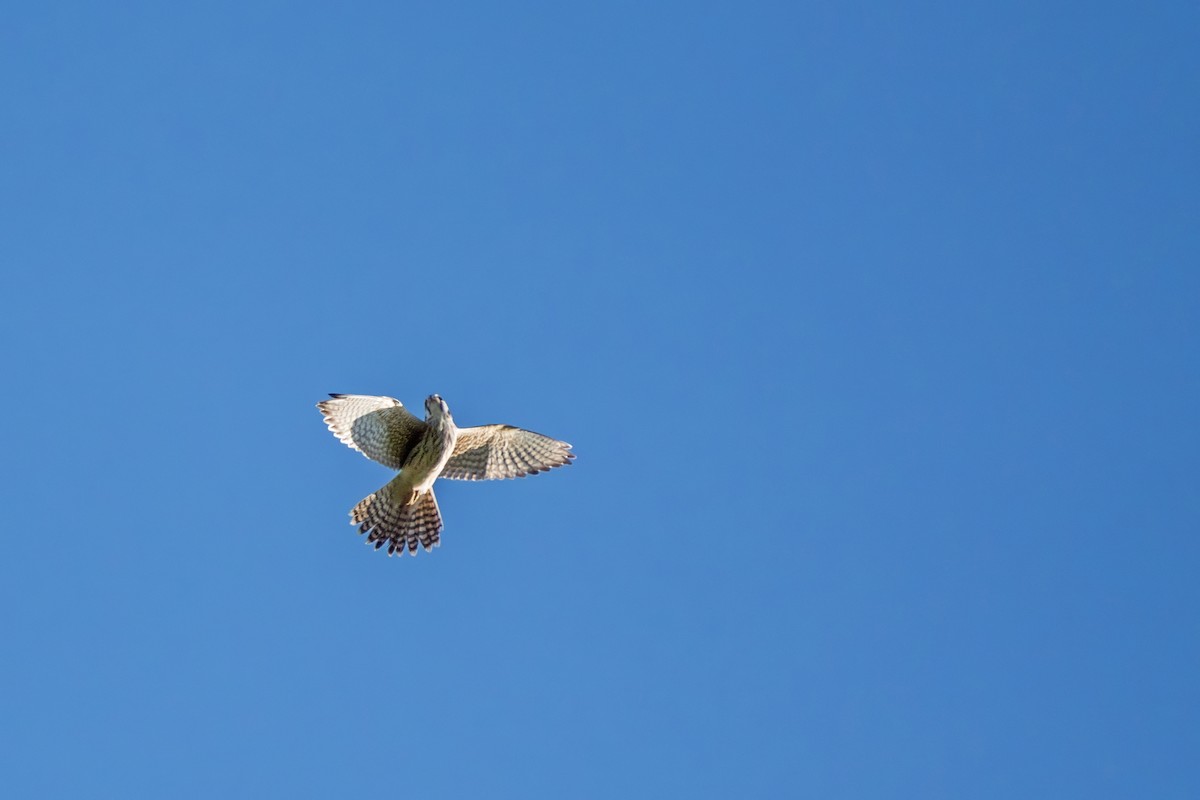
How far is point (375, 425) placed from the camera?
15.2 metres

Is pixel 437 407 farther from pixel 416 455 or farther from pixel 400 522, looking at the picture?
pixel 400 522

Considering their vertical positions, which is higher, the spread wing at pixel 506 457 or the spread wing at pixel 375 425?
the spread wing at pixel 506 457

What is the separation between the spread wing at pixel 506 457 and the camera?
15.8 m

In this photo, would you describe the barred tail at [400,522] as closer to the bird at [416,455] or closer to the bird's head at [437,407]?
the bird at [416,455]

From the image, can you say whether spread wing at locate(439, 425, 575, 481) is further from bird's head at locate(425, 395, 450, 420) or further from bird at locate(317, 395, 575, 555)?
bird's head at locate(425, 395, 450, 420)

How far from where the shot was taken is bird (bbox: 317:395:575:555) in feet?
49.3

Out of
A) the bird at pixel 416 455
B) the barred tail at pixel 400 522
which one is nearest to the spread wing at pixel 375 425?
the bird at pixel 416 455

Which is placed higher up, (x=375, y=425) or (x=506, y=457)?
(x=506, y=457)

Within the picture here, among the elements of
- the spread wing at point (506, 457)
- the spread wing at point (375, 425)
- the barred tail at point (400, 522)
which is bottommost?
the barred tail at point (400, 522)

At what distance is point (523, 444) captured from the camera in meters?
15.8

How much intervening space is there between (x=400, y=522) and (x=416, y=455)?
975 mm

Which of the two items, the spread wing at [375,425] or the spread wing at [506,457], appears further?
the spread wing at [506,457]

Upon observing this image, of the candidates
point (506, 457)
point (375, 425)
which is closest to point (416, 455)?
point (375, 425)

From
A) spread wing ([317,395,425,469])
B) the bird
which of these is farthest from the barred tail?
spread wing ([317,395,425,469])
